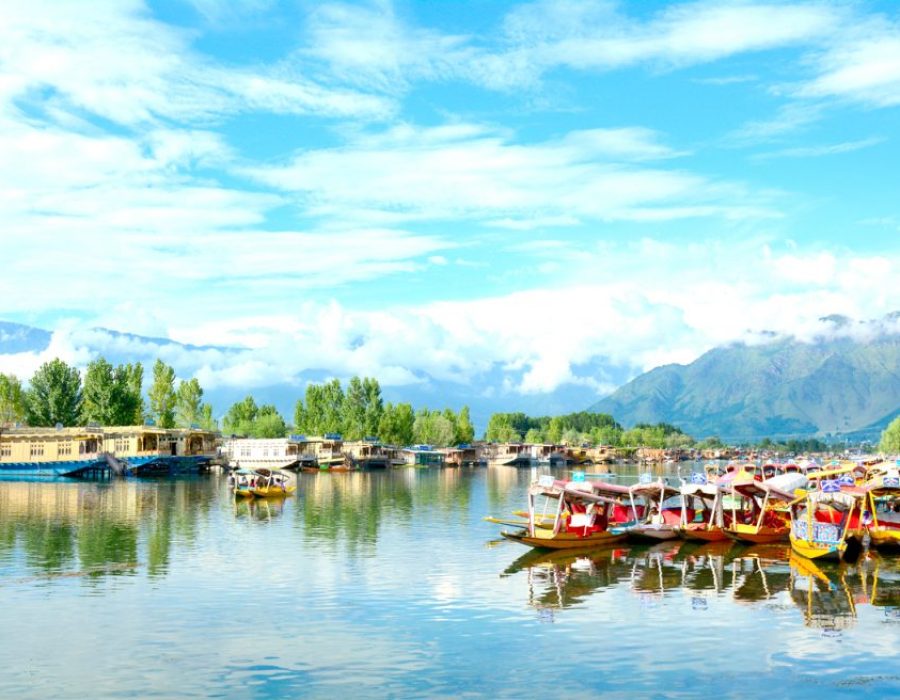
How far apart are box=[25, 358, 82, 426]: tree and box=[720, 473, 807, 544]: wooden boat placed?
135m

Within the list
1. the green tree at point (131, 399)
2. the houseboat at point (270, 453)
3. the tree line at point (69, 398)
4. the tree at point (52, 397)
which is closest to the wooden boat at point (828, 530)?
the houseboat at point (270, 453)

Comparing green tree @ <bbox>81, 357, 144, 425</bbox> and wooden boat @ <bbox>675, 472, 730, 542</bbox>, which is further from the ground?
green tree @ <bbox>81, 357, 144, 425</bbox>

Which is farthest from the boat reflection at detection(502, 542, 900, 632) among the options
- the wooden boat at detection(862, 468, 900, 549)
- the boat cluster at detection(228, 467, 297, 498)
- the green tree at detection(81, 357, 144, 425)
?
the green tree at detection(81, 357, 144, 425)

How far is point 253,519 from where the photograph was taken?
244 feet

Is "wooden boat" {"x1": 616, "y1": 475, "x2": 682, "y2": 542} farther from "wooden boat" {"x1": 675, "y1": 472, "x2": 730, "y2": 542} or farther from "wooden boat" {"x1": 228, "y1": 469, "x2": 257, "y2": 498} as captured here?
"wooden boat" {"x1": 228, "y1": 469, "x2": 257, "y2": 498}

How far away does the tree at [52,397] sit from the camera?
16588 cm

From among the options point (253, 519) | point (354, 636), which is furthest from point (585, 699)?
point (253, 519)

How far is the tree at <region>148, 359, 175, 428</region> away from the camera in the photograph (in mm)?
186375

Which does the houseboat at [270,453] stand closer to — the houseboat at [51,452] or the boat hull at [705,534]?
the houseboat at [51,452]

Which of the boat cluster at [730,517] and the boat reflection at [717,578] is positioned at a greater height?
the boat cluster at [730,517]

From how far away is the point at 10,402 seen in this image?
559 feet

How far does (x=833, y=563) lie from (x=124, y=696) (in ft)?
123

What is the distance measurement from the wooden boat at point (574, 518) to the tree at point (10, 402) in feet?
452

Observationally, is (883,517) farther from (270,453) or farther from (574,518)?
(270,453)
